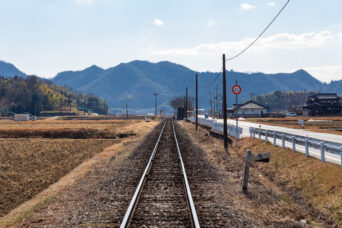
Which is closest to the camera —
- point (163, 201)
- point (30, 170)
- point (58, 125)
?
point (163, 201)

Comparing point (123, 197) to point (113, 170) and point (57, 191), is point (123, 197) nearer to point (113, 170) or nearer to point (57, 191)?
point (57, 191)

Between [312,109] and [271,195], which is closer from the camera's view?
[271,195]

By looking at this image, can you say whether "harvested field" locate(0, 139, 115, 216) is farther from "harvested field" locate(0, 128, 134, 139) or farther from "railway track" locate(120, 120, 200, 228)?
"harvested field" locate(0, 128, 134, 139)

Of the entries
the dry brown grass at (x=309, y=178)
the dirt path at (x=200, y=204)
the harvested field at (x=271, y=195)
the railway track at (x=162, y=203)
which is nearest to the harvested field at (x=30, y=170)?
the dirt path at (x=200, y=204)

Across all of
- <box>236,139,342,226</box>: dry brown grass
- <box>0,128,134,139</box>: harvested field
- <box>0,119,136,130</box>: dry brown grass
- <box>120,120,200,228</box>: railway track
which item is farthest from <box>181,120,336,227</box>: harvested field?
<box>0,119,136,130</box>: dry brown grass

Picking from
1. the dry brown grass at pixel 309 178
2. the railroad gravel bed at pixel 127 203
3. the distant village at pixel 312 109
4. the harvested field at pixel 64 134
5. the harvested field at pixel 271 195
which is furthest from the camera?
the distant village at pixel 312 109

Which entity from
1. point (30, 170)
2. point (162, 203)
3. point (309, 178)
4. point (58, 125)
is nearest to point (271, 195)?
point (309, 178)

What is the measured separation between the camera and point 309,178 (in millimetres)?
13594

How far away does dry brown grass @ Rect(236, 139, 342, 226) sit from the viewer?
1081cm

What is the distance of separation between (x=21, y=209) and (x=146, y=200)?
4.67m

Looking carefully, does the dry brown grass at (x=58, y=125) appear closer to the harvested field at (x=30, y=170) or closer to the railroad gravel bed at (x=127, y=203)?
the harvested field at (x=30, y=170)

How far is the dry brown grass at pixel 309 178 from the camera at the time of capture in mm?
10812

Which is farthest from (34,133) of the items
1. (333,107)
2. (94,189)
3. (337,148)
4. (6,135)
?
(333,107)

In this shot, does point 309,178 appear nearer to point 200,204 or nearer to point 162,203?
point 200,204
